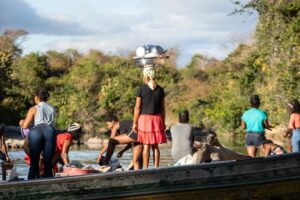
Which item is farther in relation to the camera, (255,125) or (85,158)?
(85,158)

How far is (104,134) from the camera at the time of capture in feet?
137

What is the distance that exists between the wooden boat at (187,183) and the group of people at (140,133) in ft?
3.81

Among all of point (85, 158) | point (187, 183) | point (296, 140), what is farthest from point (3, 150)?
point (85, 158)

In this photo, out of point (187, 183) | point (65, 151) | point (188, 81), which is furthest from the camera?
point (188, 81)

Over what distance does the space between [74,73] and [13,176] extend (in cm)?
3898

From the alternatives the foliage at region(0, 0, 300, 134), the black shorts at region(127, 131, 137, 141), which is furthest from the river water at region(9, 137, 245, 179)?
the black shorts at region(127, 131, 137, 141)

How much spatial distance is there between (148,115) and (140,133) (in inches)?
11.0

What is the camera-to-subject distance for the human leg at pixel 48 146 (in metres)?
9.22

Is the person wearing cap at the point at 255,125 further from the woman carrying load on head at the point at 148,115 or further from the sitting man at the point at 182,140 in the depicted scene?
the woman carrying load on head at the point at 148,115

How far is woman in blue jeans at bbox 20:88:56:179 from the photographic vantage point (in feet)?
30.2

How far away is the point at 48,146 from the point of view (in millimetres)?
9266

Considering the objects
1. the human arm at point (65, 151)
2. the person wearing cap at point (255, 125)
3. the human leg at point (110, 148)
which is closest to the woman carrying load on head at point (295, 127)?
the person wearing cap at point (255, 125)

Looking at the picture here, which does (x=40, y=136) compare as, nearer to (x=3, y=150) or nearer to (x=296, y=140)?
(x=3, y=150)

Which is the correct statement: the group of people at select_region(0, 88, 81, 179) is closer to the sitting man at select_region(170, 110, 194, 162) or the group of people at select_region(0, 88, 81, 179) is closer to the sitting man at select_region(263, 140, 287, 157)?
the sitting man at select_region(170, 110, 194, 162)
